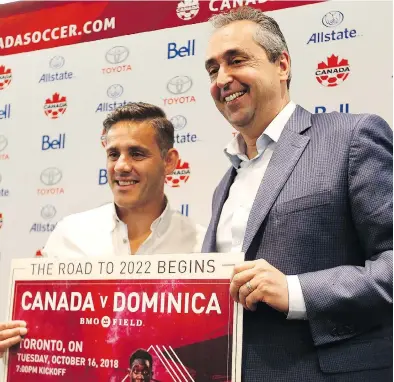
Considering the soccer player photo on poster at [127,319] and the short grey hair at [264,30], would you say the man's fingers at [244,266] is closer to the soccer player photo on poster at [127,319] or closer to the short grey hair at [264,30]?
the soccer player photo on poster at [127,319]

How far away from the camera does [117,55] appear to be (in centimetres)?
293

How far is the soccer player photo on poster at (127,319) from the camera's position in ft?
4.93

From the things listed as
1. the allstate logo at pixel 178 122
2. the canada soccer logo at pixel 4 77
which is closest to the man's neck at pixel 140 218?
the allstate logo at pixel 178 122

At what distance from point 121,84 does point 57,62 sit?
0.49 metres

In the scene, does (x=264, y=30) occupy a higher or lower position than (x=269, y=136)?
higher

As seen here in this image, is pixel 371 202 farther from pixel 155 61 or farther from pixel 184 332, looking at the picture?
pixel 155 61

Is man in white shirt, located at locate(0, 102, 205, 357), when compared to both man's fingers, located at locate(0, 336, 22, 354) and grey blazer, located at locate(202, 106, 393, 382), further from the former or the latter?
grey blazer, located at locate(202, 106, 393, 382)

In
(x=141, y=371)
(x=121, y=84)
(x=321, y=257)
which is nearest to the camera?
(x=321, y=257)

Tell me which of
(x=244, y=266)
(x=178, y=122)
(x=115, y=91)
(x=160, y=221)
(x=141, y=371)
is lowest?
(x=141, y=371)

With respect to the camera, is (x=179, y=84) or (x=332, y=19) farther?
(x=179, y=84)

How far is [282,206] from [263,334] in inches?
13.6

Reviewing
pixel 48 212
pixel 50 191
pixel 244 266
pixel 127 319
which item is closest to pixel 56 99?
pixel 50 191

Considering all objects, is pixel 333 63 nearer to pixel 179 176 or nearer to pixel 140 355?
pixel 179 176

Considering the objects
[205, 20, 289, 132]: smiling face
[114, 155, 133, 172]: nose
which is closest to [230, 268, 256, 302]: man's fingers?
[205, 20, 289, 132]: smiling face
